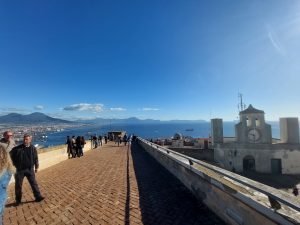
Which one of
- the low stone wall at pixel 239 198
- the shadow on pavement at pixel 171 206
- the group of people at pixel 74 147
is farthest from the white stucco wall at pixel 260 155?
the low stone wall at pixel 239 198

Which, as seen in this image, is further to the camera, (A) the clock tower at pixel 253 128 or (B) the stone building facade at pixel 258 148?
(A) the clock tower at pixel 253 128

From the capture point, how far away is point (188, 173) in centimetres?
732

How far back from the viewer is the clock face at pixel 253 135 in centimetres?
3650

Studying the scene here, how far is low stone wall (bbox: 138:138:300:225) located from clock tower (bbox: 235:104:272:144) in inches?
1273

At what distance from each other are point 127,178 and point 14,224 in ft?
15.6

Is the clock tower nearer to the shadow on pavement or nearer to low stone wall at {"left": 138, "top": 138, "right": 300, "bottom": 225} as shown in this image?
the shadow on pavement

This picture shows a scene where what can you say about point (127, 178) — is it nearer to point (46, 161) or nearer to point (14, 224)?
point (14, 224)

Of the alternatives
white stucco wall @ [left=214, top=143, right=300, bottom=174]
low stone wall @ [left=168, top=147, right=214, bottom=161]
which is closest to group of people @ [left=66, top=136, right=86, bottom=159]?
low stone wall @ [left=168, top=147, right=214, bottom=161]

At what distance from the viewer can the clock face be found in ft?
120

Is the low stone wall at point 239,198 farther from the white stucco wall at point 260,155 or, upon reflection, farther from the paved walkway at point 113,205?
the white stucco wall at point 260,155

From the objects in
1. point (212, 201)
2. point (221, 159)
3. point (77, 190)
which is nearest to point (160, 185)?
point (77, 190)

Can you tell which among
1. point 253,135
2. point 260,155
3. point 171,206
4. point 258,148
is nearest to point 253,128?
point 253,135

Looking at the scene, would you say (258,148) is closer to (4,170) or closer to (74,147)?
(74,147)

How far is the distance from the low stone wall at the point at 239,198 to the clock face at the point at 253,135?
1279 inches
